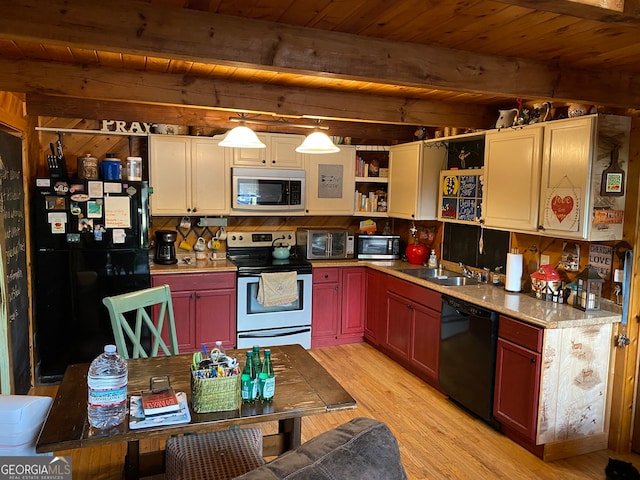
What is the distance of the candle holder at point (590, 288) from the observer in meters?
3.10

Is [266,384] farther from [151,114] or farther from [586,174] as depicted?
[151,114]

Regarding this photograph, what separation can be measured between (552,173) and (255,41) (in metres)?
2.14

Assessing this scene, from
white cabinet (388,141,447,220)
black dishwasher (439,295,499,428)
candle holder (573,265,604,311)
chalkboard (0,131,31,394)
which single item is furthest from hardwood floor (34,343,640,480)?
white cabinet (388,141,447,220)

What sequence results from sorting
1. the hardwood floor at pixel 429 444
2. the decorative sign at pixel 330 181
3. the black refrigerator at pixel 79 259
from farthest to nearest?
the decorative sign at pixel 330 181, the black refrigerator at pixel 79 259, the hardwood floor at pixel 429 444

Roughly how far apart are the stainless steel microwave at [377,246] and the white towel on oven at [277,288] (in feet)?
2.92

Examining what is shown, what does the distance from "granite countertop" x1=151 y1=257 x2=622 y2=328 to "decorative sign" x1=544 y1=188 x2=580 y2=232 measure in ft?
1.77

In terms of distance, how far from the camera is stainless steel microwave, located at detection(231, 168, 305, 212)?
4.73 m

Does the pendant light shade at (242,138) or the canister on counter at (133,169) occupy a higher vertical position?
the pendant light shade at (242,138)

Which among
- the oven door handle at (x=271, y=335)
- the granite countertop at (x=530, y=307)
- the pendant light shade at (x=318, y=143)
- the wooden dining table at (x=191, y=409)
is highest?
the pendant light shade at (x=318, y=143)

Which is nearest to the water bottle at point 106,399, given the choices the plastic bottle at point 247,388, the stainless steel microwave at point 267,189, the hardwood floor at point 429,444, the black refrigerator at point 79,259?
the plastic bottle at point 247,388

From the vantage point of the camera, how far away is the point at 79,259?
156 inches

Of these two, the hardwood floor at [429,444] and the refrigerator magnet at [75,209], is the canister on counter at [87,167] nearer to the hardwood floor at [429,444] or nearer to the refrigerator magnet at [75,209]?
the refrigerator magnet at [75,209]

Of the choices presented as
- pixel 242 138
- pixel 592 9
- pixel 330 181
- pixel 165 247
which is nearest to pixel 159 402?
pixel 242 138

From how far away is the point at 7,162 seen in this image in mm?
3141
